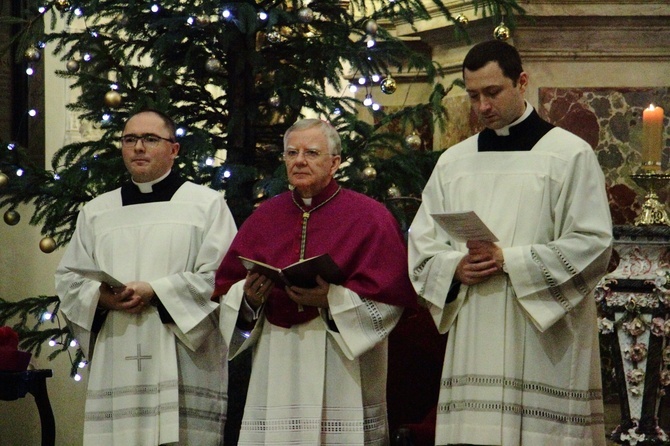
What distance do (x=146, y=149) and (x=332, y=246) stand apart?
3.52 feet

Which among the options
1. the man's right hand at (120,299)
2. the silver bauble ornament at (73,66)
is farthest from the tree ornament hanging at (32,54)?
the man's right hand at (120,299)

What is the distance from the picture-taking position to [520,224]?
15.1 ft

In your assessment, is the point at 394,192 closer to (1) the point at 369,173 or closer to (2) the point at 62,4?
(1) the point at 369,173

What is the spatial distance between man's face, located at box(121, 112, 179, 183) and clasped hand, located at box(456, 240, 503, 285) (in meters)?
1.66

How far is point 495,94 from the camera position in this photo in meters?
4.61

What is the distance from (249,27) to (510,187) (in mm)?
2198

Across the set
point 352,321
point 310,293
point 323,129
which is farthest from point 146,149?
point 352,321

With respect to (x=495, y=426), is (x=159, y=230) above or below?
above

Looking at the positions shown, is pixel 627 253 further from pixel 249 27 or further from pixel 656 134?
pixel 249 27

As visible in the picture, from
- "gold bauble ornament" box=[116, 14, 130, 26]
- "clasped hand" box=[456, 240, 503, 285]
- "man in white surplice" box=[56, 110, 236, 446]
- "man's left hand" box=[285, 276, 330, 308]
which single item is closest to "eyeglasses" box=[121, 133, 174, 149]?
"man in white surplice" box=[56, 110, 236, 446]

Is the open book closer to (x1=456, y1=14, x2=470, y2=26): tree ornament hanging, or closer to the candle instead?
the candle

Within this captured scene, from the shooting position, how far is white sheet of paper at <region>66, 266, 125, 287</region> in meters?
5.04

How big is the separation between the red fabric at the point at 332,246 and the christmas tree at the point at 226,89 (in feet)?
3.57

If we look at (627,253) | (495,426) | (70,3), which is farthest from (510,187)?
(70,3)
